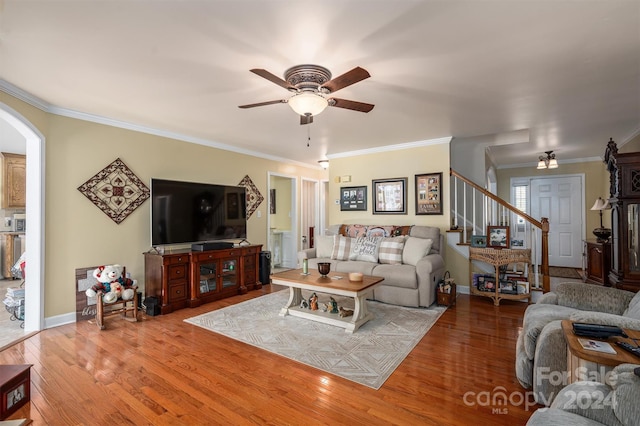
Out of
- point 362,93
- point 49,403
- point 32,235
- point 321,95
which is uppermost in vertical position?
point 362,93

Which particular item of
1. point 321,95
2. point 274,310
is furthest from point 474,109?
point 274,310

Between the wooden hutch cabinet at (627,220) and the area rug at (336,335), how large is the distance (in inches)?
71.8

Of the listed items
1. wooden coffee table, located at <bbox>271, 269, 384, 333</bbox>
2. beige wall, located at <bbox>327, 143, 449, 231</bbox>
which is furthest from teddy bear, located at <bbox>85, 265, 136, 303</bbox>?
beige wall, located at <bbox>327, 143, 449, 231</bbox>

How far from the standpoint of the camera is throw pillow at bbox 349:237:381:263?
454 cm

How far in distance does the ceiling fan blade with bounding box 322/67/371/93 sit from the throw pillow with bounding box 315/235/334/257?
10.1 ft

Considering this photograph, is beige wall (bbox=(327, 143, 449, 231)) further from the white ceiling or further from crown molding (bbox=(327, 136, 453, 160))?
the white ceiling

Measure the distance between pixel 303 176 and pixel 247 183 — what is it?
5.70 ft

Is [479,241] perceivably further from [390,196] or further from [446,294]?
[390,196]

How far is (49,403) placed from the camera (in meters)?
2.00

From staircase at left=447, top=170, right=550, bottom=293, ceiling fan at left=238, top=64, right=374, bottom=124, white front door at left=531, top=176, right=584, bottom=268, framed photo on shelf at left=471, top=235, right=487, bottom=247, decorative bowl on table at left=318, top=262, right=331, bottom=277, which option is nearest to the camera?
ceiling fan at left=238, top=64, right=374, bottom=124

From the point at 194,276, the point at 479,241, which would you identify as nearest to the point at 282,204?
the point at 194,276

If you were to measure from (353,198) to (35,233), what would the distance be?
14.6ft

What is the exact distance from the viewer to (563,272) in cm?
619

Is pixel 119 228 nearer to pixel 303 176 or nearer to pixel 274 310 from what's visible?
pixel 274 310
